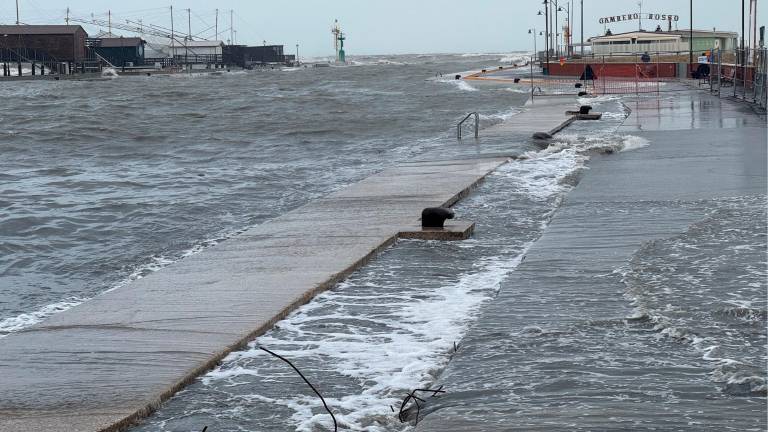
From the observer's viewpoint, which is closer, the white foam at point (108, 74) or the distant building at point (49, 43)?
the white foam at point (108, 74)

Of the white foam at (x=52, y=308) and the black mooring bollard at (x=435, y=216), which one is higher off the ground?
the black mooring bollard at (x=435, y=216)

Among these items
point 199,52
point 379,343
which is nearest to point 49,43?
point 199,52

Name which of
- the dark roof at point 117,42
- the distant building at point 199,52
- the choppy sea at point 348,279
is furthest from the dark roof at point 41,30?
the choppy sea at point 348,279

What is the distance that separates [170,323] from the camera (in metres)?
7.26

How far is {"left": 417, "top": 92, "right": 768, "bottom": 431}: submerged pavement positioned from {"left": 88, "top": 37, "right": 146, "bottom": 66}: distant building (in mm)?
138775

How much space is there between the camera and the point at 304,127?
1350 inches

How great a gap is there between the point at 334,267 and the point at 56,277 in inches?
146

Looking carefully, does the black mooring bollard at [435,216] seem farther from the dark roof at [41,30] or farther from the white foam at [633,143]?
the dark roof at [41,30]

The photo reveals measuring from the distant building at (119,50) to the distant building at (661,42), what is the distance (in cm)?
7259

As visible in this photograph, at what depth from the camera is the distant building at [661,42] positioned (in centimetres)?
8850

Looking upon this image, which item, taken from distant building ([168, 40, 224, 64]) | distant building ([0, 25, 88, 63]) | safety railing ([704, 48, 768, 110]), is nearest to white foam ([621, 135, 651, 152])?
safety railing ([704, 48, 768, 110])

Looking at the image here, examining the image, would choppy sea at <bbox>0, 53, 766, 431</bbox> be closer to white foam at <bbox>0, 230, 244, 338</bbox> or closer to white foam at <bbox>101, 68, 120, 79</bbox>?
white foam at <bbox>0, 230, 244, 338</bbox>

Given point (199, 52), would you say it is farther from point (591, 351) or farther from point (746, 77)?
point (591, 351)

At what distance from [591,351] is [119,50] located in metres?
147
